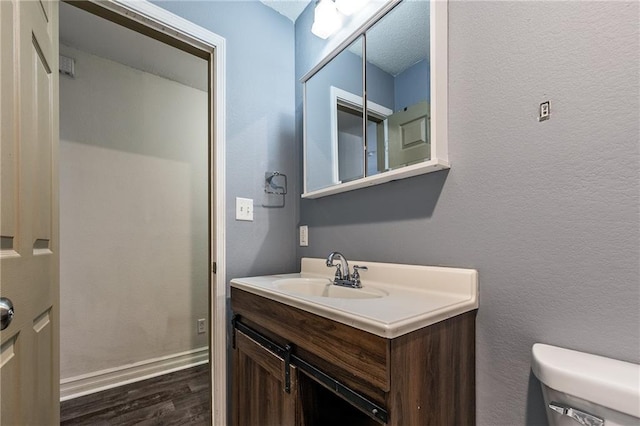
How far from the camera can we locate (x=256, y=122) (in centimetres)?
158

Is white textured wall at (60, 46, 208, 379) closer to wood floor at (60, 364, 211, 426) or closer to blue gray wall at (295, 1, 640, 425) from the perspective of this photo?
wood floor at (60, 364, 211, 426)

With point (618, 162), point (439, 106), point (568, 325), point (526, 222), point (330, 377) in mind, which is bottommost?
point (330, 377)

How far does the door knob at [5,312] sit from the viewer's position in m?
0.59

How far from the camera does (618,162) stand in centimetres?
65

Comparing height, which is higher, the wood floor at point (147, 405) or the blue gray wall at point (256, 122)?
the blue gray wall at point (256, 122)

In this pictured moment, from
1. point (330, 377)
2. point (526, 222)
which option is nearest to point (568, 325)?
point (526, 222)

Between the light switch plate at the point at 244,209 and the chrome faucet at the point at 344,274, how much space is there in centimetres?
54

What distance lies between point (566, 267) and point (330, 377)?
671 millimetres

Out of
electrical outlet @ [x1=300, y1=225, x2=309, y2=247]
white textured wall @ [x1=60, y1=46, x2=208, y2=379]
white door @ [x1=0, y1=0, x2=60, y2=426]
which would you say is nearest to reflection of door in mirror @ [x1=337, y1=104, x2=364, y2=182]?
electrical outlet @ [x1=300, y1=225, x2=309, y2=247]

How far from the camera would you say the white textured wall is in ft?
6.23

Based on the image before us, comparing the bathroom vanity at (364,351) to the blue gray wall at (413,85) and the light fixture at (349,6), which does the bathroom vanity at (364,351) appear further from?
the light fixture at (349,6)

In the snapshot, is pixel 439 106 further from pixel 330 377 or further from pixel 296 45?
pixel 296 45

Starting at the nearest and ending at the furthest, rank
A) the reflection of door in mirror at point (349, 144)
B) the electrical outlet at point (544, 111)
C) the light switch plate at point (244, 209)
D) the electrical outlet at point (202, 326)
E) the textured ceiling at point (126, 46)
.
→ the electrical outlet at point (544, 111) < the reflection of door in mirror at point (349, 144) < the light switch plate at point (244, 209) < the textured ceiling at point (126, 46) < the electrical outlet at point (202, 326)

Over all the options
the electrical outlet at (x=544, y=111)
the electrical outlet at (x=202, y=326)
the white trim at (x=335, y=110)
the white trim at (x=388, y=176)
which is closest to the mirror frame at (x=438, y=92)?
the white trim at (x=388, y=176)
